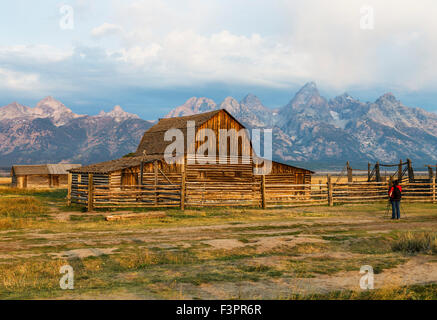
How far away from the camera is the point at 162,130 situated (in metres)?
41.6

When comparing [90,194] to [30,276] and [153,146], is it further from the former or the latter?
[153,146]

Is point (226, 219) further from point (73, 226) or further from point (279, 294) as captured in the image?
point (279, 294)

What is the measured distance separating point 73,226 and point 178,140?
791 inches

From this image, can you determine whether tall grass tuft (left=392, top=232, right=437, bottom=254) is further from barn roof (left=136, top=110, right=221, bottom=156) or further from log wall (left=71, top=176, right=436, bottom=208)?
barn roof (left=136, top=110, right=221, bottom=156)

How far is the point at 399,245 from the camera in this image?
12.0 metres

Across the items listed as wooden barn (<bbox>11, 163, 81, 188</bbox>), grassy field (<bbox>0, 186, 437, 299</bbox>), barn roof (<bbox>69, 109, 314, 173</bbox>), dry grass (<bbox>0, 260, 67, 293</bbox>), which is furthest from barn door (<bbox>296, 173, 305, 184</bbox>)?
wooden barn (<bbox>11, 163, 81, 188</bbox>)

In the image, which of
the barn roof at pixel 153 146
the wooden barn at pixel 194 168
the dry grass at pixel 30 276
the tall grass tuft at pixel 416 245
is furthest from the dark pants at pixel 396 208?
the barn roof at pixel 153 146

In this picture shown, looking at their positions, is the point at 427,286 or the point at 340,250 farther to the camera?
the point at 340,250

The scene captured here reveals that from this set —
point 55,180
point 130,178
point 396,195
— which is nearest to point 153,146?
point 130,178

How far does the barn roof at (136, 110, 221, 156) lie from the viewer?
3725 cm

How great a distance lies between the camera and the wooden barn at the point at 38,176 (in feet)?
225

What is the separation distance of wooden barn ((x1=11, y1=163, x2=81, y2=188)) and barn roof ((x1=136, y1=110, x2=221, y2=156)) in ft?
106

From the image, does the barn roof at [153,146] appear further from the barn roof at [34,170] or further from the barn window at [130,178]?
the barn roof at [34,170]
